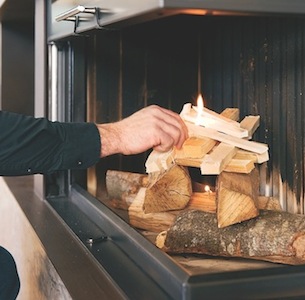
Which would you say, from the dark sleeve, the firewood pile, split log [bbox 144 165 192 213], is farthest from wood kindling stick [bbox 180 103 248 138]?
the dark sleeve

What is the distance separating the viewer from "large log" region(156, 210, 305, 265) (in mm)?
1096

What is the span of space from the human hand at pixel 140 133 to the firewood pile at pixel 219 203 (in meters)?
0.07

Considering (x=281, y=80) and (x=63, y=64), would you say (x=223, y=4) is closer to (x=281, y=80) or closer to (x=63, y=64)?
(x=281, y=80)

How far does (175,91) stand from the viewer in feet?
6.34

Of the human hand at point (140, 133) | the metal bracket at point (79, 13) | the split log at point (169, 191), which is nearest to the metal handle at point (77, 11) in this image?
the metal bracket at point (79, 13)

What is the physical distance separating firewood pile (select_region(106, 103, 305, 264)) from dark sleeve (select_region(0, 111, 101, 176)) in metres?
0.20

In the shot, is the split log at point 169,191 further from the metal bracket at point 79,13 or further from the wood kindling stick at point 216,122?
the metal bracket at point 79,13

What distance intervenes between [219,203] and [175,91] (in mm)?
829

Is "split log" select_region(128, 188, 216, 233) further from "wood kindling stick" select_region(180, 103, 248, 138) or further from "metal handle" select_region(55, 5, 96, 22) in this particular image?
"metal handle" select_region(55, 5, 96, 22)

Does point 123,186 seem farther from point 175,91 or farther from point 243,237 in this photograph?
point 243,237

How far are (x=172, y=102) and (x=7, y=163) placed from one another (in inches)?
34.4

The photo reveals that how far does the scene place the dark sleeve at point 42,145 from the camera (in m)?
1.13

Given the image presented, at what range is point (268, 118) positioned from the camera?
4.81ft

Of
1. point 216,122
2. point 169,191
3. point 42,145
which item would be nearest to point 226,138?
point 216,122
